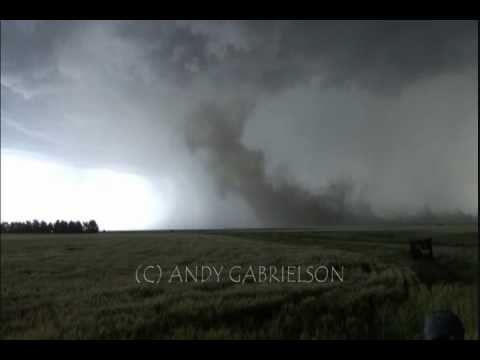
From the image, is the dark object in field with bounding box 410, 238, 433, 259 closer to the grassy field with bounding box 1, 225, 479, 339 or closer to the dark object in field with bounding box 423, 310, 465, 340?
the grassy field with bounding box 1, 225, 479, 339

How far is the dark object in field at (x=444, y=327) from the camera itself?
285 cm

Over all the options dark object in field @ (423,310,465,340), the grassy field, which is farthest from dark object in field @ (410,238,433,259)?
dark object in field @ (423,310,465,340)

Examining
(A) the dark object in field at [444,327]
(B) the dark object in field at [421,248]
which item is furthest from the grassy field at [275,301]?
(A) the dark object in field at [444,327]

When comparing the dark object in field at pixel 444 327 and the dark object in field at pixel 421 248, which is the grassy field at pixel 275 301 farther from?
the dark object in field at pixel 444 327

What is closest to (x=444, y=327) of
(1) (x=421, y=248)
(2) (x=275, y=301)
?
(2) (x=275, y=301)

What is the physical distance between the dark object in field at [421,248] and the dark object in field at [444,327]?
12.1ft

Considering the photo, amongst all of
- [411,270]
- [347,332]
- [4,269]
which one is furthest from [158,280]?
[4,269]

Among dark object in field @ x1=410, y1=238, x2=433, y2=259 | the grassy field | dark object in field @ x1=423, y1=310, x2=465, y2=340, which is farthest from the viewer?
dark object in field @ x1=410, y1=238, x2=433, y2=259

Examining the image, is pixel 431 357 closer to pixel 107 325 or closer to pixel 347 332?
pixel 347 332

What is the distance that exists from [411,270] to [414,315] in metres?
1.66

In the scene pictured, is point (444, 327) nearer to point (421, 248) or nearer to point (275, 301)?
point (275, 301)

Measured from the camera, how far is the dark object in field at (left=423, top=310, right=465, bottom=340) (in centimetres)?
285

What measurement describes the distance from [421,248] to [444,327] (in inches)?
158

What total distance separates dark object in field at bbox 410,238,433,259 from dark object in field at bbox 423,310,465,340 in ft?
12.1
